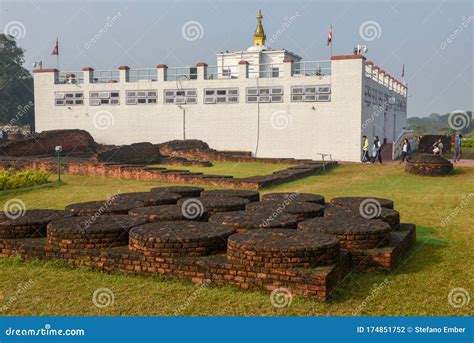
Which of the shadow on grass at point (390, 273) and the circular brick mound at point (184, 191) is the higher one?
the circular brick mound at point (184, 191)

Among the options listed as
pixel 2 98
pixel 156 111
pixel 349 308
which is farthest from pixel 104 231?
pixel 2 98

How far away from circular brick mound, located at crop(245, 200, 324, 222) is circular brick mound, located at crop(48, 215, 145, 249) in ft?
6.73

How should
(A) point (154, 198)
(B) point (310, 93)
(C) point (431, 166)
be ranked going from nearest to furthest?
(A) point (154, 198), (C) point (431, 166), (B) point (310, 93)

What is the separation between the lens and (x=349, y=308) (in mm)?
4672

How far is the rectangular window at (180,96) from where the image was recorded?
87.6ft

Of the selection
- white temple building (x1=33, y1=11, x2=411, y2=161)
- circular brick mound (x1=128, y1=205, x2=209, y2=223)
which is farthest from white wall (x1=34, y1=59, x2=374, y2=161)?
circular brick mound (x1=128, y1=205, x2=209, y2=223)

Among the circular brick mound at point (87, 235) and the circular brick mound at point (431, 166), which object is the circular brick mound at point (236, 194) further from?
the circular brick mound at point (431, 166)

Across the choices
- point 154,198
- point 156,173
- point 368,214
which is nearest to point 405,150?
point 156,173

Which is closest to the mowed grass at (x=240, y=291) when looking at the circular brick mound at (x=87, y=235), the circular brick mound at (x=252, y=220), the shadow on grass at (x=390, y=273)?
the shadow on grass at (x=390, y=273)

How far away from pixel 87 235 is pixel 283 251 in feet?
8.22

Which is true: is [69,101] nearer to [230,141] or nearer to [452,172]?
[230,141]

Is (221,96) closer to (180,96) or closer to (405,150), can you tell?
(180,96)

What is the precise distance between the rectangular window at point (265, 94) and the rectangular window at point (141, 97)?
18.7 feet

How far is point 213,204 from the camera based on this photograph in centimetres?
759
